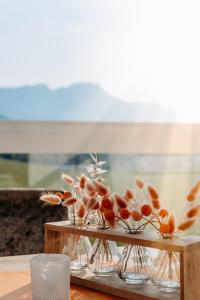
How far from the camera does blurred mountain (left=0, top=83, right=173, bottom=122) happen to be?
8.61ft

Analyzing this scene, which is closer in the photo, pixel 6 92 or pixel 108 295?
pixel 108 295

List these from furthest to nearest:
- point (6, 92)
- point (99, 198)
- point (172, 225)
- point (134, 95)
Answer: point (134, 95) < point (6, 92) < point (99, 198) < point (172, 225)

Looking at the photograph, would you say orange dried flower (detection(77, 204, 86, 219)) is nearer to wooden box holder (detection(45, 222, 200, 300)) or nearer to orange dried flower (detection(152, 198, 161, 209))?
wooden box holder (detection(45, 222, 200, 300))

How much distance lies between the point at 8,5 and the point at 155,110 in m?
1.12

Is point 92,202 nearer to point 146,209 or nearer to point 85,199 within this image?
point 85,199

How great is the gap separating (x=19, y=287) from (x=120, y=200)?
1.12 ft

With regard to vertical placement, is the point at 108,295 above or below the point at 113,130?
below

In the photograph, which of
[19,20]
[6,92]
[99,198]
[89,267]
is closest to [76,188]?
[99,198]

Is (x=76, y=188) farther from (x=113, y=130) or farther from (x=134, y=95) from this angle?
(x=113, y=130)

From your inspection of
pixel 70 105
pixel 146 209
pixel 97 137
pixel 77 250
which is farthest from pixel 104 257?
pixel 97 137

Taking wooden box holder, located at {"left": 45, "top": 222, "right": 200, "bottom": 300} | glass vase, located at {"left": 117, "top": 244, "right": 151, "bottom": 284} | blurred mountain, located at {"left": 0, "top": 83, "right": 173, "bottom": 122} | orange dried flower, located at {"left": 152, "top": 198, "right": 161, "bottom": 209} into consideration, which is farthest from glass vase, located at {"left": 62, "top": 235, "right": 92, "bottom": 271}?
blurred mountain, located at {"left": 0, "top": 83, "right": 173, "bottom": 122}

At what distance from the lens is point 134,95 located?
2801mm

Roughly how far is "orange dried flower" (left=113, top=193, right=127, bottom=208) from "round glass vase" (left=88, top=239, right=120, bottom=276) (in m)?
0.13

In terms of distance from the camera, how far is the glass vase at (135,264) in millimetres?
1025
